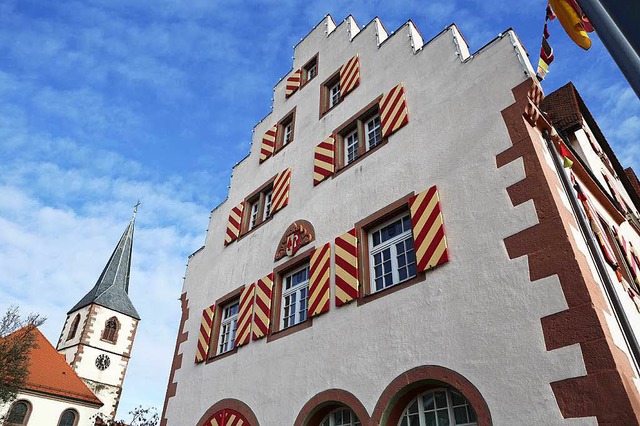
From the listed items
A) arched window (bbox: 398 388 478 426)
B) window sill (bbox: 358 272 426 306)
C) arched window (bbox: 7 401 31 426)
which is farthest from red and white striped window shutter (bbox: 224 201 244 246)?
arched window (bbox: 7 401 31 426)

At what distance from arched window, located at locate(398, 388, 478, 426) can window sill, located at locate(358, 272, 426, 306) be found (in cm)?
137

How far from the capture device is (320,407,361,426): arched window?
21.0ft

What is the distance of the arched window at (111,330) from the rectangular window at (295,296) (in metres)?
32.4

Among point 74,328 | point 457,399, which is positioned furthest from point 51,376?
point 457,399

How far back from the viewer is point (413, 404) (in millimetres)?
5730

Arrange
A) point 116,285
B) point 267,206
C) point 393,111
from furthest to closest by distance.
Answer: point 116,285 → point 267,206 → point 393,111

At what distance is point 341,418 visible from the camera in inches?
260

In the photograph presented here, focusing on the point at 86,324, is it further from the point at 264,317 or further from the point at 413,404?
the point at 413,404

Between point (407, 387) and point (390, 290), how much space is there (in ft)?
4.45

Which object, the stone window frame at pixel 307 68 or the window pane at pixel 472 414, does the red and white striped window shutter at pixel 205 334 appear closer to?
the window pane at pixel 472 414

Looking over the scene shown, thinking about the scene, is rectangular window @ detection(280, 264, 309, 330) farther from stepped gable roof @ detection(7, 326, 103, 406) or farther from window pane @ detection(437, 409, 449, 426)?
stepped gable roof @ detection(7, 326, 103, 406)

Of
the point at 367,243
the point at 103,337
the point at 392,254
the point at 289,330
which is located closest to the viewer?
the point at 392,254

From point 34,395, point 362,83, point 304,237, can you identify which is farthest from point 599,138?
point 34,395

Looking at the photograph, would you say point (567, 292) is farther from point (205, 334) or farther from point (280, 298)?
point (205, 334)
